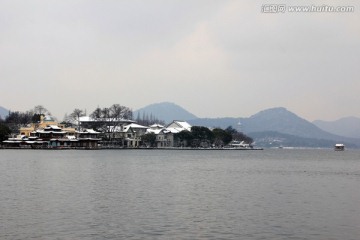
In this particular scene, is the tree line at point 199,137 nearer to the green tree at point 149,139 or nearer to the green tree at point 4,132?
the green tree at point 149,139

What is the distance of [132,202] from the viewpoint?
27812mm

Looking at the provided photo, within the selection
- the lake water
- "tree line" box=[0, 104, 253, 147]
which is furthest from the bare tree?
the lake water

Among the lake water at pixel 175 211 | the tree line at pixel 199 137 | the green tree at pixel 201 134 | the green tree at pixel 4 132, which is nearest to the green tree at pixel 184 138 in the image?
the tree line at pixel 199 137

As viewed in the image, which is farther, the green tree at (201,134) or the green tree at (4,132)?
the green tree at (201,134)

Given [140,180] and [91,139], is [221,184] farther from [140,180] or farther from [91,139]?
[91,139]

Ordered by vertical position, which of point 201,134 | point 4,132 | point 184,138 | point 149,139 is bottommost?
point 149,139

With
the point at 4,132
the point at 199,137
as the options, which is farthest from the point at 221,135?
the point at 4,132

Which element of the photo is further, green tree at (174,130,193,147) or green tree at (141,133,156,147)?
green tree at (141,133,156,147)

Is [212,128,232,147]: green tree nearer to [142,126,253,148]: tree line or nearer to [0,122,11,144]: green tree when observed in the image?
[142,126,253,148]: tree line

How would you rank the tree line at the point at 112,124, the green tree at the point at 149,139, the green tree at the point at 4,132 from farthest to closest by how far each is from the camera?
the green tree at the point at 149,139 → the tree line at the point at 112,124 → the green tree at the point at 4,132

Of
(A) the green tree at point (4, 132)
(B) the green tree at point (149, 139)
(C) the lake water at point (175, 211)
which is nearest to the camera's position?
(C) the lake water at point (175, 211)

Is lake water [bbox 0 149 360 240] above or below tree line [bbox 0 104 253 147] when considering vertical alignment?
below

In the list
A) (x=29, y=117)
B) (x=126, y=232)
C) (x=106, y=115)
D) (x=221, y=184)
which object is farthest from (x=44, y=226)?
(x=29, y=117)

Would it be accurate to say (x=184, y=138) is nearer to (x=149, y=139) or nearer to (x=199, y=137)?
(x=199, y=137)
